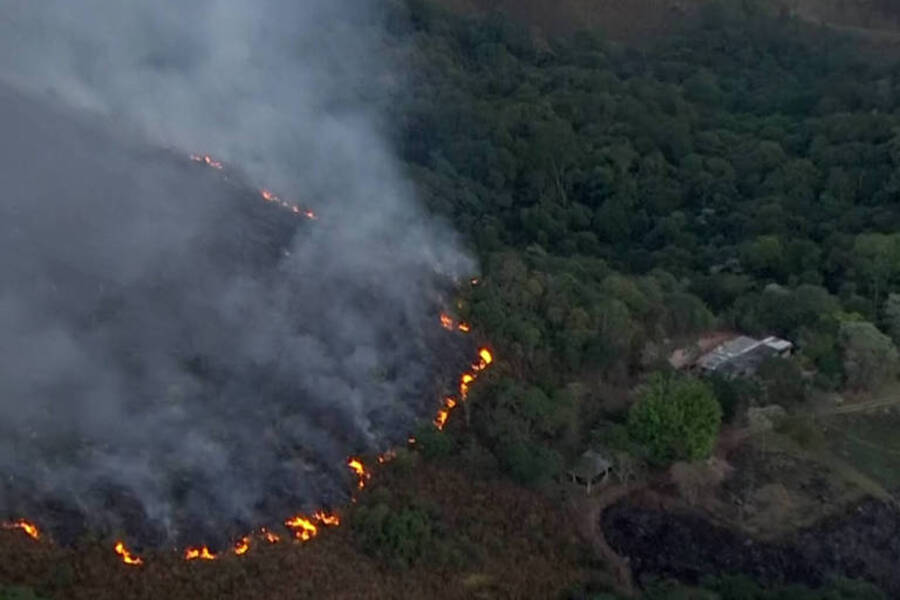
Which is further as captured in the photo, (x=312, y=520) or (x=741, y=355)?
(x=741, y=355)

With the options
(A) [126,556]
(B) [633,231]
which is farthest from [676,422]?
(B) [633,231]

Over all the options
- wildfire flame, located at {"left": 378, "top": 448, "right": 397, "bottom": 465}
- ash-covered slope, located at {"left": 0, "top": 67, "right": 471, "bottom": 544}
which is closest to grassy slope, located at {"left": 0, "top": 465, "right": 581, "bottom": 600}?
wildfire flame, located at {"left": 378, "top": 448, "right": 397, "bottom": 465}

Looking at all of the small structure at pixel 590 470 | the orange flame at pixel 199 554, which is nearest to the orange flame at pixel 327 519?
the orange flame at pixel 199 554

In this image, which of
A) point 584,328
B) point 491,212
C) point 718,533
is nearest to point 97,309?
point 584,328

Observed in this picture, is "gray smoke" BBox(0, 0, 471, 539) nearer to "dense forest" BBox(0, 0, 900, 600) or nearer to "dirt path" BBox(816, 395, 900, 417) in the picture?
"dense forest" BBox(0, 0, 900, 600)

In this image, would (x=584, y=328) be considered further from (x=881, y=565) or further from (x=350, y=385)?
(x=881, y=565)

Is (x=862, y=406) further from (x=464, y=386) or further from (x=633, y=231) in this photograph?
(x=633, y=231)

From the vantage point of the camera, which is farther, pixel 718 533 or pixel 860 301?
pixel 860 301
